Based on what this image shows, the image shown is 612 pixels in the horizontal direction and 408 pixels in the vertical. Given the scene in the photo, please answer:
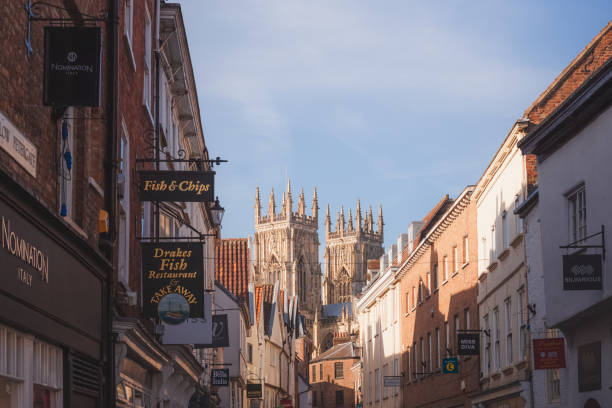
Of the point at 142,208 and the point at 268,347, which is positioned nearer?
the point at 142,208

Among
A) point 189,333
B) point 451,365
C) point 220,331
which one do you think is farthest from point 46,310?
point 451,365

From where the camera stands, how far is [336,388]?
10900cm

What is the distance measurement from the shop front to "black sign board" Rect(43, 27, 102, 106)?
1.12 meters

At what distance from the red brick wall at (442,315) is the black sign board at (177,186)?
58.0 feet

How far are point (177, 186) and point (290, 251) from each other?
156 m

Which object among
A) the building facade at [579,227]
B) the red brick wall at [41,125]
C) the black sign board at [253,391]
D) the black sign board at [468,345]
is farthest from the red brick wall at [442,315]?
the red brick wall at [41,125]

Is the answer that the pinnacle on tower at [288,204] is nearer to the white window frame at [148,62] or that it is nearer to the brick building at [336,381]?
the brick building at [336,381]

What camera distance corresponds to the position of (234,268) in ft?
168

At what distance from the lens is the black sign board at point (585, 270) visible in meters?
17.0

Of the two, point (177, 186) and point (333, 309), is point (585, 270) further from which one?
point (333, 309)

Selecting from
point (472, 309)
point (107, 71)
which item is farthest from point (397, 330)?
point (107, 71)

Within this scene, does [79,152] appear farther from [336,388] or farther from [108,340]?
[336,388]

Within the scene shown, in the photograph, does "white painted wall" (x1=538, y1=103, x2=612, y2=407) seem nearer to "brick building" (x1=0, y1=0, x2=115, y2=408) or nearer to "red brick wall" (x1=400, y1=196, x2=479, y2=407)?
"brick building" (x1=0, y1=0, x2=115, y2=408)

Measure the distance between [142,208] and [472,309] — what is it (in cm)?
1697
